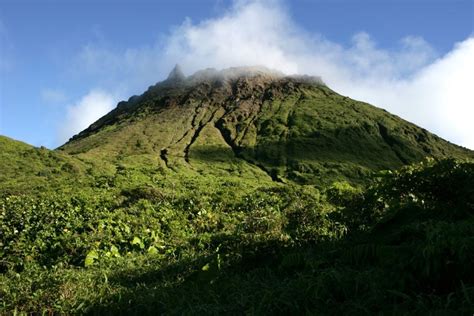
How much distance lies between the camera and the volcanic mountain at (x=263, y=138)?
121062 mm

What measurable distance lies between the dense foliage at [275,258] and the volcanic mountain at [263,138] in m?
85.4

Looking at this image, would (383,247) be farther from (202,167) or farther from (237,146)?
(237,146)

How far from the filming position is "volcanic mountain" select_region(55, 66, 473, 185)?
4766 inches

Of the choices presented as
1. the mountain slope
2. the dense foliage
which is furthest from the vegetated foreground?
the mountain slope

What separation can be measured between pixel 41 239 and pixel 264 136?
138 metres

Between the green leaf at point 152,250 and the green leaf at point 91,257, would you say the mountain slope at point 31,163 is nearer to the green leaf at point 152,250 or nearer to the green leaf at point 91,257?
the green leaf at point 152,250

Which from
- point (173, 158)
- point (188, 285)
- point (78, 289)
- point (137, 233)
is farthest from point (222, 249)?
point (173, 158)

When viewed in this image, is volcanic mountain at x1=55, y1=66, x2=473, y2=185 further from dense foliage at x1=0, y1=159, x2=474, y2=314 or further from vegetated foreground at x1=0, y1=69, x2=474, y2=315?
dense foliage at x1=0, y1=159, x2=474, y2=314

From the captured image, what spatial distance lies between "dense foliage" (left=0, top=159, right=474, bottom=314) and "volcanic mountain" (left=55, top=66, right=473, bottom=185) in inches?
3362

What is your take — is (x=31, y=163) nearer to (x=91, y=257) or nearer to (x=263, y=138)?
(x=91, y=257)

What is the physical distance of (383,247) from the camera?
7.32m

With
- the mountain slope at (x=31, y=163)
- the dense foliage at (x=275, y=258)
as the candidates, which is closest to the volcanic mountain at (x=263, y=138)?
the mountain slope at (x=31, y=163)

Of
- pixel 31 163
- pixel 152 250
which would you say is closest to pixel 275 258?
pixel 152 250

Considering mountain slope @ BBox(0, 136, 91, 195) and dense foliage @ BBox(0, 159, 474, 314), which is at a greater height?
mountain slope @ BBox(0, 136, 91, 195)
